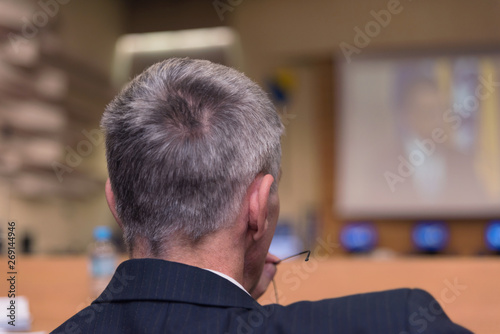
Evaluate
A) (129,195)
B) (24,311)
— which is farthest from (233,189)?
(24,311)

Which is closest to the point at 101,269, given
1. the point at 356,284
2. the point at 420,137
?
the point at 356,284

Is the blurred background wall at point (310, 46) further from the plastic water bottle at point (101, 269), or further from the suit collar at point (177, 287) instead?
the suit collar at point (177, 287)

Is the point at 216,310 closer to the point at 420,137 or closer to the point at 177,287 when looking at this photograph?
the point at 177,287

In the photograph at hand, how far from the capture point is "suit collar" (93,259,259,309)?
69cm

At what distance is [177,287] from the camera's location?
2.26ft

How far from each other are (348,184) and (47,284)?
158 inches

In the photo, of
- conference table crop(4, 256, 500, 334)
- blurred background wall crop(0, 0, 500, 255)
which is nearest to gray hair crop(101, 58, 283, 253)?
conference table crop(4, 256, 500, 334)

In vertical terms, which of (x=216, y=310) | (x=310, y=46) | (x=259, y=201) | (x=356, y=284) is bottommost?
(x=356, y=284)

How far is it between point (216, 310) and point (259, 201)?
0.47 ft

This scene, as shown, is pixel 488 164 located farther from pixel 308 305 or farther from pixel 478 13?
pixel 308 305

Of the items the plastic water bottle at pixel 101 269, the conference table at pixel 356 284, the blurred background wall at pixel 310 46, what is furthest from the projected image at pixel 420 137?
the plastic water bottle at pixel 101 269

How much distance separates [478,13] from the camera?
17.5 ft

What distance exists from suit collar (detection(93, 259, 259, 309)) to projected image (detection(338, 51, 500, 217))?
4.77m

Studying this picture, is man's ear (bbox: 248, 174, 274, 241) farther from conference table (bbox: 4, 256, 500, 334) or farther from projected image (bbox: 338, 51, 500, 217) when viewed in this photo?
projected image (bbox: 338, 51, 500, 217)
